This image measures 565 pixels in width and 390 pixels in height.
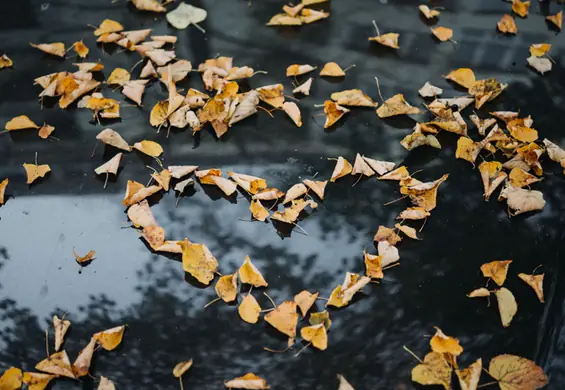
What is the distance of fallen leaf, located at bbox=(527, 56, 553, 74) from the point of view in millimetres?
2221

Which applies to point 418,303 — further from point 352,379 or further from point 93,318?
point 93,318

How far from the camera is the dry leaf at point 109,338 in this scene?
60.4 inches

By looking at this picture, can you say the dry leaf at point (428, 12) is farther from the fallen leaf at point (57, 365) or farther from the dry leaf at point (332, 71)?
the fallen leaf at point (57, 365)

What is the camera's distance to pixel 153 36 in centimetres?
235

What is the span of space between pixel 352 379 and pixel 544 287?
1.85 feet

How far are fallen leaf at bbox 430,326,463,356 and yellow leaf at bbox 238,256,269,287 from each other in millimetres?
431

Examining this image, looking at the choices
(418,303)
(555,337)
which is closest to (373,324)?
(418,303)

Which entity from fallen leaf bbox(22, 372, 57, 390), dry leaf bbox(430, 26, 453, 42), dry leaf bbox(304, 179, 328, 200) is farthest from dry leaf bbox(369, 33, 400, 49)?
fallen leaf bbox(22, 372, 57, 390)

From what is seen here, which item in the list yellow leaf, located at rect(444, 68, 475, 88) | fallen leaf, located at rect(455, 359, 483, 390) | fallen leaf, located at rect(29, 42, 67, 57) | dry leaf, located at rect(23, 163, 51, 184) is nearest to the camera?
fallen leaf, located at rect(455, 359, 483, 390)

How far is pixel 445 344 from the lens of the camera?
1.52 meters

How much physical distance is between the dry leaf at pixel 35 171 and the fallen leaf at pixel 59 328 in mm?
494

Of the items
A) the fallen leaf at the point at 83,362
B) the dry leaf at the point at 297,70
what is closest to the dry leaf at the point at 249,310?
the fallen leaf at the point at 83,362

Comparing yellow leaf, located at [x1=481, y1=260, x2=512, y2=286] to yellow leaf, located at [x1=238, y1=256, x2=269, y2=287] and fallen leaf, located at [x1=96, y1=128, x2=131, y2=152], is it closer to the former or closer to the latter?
yellow leaf, located at [x1=238, y1=256, x2=269, y2=287]

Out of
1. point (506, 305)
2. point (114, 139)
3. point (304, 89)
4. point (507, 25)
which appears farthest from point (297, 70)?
point (506, 305)
